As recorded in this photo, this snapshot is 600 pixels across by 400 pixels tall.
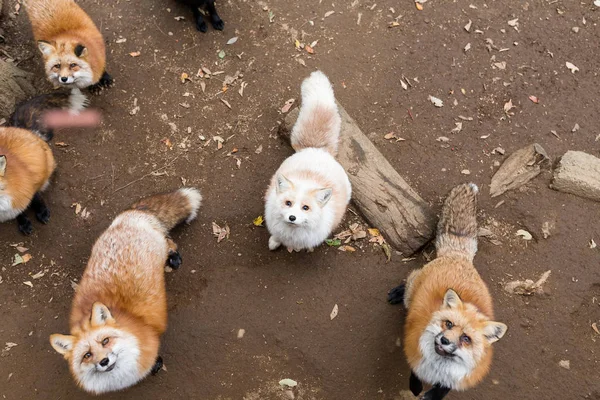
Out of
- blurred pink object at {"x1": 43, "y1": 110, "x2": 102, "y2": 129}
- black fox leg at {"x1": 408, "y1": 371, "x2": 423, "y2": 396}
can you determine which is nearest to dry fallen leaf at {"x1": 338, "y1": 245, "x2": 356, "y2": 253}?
black fox leg at {"x1": 408, "y1": 371, "x2": 423, "y2": 396}

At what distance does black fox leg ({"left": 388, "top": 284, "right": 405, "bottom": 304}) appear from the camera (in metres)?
5.56

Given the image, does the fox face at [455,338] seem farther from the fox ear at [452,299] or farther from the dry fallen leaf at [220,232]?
the dry fallen leaf at [220,232]

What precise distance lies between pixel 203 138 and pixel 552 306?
17.8 ft

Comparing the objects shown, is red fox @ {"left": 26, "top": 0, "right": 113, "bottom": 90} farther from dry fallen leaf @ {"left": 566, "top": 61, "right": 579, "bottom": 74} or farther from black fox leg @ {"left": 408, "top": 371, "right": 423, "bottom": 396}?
dry fallen leaf @ {"left": 566, "top": 61, "right": 579, "bottom": 74}

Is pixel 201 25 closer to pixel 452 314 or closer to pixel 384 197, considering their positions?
pixel 384 197

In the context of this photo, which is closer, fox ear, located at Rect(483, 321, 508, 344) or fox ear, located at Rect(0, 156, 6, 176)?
fox ear, located at Rect(483, 321, 508, 344)

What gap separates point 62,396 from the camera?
5051 mm

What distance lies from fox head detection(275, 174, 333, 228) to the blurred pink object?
3.69m

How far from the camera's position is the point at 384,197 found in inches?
233

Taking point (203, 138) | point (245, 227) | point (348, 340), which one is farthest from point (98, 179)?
point (348, 340)

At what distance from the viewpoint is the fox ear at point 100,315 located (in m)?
4.09

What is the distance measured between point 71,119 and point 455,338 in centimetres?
615

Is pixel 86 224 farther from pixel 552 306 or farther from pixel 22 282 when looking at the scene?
pixel 552 306

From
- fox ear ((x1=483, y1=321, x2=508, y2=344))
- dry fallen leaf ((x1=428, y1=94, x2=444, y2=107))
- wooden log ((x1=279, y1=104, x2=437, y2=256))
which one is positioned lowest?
wooden log ((x1=279, y1=104, x2=437, y2=256))
